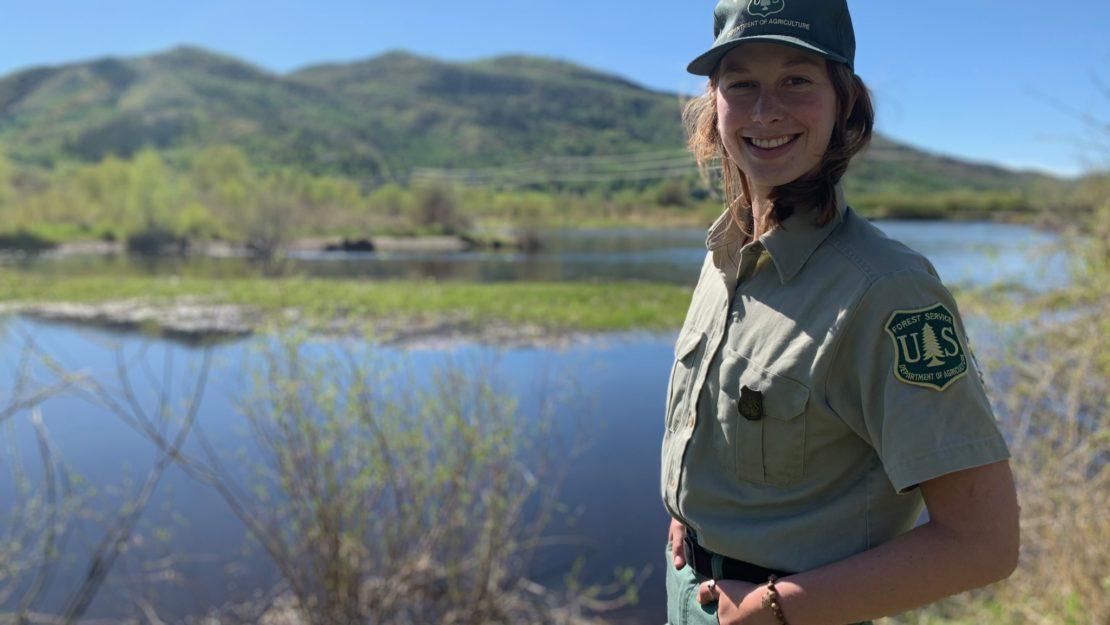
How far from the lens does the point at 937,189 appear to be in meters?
71.0

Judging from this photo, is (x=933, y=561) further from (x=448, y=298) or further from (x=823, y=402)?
(x=448, y=298)

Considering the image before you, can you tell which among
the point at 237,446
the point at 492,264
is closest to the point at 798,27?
the point at 237,446

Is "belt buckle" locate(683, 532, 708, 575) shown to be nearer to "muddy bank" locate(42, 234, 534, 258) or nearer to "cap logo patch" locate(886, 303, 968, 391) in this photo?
"cap logo patch" locate(886, 303, 968, 391)

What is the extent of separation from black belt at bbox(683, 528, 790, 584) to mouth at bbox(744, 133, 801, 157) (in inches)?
31.6

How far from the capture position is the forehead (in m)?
1.30

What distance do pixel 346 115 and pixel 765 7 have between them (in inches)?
6141

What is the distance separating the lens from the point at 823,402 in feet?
3.94

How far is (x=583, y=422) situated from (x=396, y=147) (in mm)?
119178

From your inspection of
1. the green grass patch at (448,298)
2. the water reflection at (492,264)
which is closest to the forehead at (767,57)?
the green grass patch at (448,298)

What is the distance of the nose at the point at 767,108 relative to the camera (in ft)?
4.34

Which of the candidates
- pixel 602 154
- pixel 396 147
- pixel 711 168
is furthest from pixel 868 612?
pixel 396 147

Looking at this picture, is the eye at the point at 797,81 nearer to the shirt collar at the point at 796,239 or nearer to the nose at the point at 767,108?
the nose at the point at 767,108

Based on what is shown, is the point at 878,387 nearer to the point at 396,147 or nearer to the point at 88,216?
the point at 88,216

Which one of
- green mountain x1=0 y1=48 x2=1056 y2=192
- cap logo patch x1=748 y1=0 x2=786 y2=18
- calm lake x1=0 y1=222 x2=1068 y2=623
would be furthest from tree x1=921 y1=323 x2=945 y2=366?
green mountain x1=0 y1=48 x2=1056 y2=192
